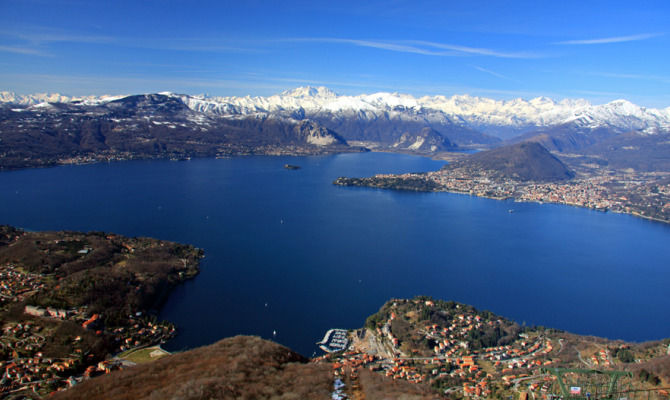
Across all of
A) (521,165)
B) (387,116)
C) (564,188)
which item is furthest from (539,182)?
(387,116)

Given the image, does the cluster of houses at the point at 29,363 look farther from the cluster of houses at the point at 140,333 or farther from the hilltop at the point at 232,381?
the hilltop at the point at 232,381

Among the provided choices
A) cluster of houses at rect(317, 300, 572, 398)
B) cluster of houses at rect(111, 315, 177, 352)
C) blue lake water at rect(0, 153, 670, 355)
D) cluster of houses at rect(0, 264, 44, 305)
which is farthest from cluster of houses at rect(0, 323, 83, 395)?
cluster of houses at rect(317, 300, 572, 398)

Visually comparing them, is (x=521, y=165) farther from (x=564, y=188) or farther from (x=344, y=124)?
(x=344, y=124)

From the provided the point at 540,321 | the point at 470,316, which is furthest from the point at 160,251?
the point at 540,321

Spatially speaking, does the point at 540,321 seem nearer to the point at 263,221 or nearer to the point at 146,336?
the point at 146,336


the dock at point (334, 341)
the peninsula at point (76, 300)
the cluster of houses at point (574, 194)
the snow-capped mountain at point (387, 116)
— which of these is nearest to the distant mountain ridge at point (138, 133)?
the snow-capped mountain at point (387, 116)

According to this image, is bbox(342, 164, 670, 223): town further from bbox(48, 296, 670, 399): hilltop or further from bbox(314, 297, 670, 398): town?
bbox(48, 296, 670, 399): hilltop

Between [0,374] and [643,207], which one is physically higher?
[643,207]
